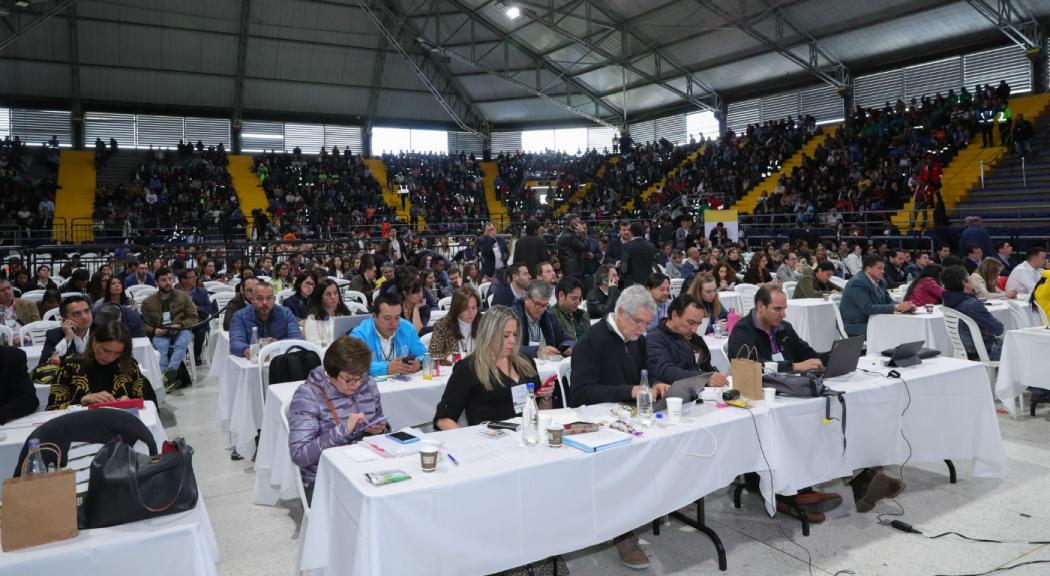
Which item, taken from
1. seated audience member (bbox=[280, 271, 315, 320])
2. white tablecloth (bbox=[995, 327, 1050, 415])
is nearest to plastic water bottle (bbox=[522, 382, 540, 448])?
seated audience member (bbox=[280, 271, 315, 320])

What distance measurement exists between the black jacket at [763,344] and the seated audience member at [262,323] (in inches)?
139

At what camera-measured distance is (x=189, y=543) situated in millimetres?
2453

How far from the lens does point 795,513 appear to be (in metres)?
3.99

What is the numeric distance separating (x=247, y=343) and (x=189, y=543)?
3523 mm

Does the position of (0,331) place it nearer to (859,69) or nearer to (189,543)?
(189,543)

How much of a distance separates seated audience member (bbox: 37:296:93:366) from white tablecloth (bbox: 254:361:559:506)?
1.73 meters

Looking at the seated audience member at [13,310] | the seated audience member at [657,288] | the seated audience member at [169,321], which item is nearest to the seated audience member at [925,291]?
the seated audience member at [657,288]

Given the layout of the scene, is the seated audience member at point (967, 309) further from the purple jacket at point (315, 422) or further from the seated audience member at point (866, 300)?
the purple jacket at point (315, 422)

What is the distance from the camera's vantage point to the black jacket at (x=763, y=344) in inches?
183

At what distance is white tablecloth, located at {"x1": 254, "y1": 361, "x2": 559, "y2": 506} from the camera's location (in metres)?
4.22

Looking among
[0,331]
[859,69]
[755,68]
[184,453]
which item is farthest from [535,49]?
[184,453]

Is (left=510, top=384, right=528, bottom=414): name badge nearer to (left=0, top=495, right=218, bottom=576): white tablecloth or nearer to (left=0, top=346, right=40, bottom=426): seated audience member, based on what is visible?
(left=0, top=495, right=218, bottom=576): white tablecloth

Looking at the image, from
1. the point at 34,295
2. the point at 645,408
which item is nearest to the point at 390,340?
the point at 645,408

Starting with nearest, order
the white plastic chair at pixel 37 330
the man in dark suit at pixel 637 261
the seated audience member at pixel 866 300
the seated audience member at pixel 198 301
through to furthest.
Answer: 1. the white plastic chair at pixel 37 330
2. the seated audience member at pixel 866 300
3. the man in dark suit at pixel 637 261
4. the seated audience member at pixel 198 301
